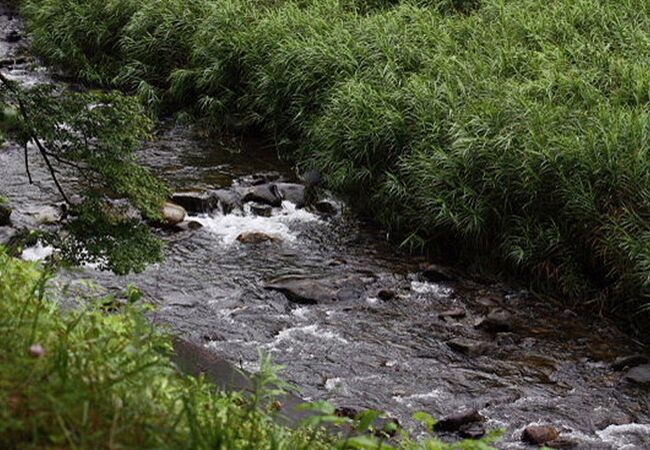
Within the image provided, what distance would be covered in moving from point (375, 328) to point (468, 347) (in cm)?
85

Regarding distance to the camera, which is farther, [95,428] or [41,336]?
[41,336]

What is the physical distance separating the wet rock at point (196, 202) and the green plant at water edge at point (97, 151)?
181 inches

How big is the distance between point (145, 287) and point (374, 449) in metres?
5.78

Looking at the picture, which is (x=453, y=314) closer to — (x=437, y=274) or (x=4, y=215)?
(x=437, y=274)

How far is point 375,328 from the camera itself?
7.87m

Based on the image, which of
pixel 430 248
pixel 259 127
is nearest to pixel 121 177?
pixel 430 248

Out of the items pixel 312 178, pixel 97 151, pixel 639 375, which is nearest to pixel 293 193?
pixel 312 178

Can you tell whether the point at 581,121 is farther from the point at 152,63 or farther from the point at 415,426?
the point at 152,63

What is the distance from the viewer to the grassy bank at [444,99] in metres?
8.33

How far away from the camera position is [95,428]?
2455 mm

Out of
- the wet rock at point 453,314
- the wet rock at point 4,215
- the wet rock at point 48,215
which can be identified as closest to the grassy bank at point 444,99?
the wet rock at point 453,314

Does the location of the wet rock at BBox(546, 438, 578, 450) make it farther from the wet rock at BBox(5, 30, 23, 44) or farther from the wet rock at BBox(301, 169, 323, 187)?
the wet rock at BBox(5, 30, 23, 44)

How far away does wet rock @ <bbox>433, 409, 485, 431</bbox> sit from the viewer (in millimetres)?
6328

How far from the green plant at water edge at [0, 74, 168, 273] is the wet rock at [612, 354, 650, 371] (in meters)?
3.95
